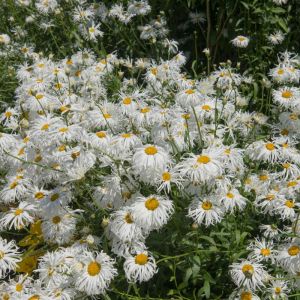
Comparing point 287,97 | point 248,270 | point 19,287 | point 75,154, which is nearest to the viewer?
point 248,270

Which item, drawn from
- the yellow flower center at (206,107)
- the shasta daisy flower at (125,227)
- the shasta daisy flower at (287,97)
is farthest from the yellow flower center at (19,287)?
the shasta daisy flower at (287,97)

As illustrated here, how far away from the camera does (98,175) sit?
8.71 feet

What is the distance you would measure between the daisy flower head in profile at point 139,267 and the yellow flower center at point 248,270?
423 millimetres

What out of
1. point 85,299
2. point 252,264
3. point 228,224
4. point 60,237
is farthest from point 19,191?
point 252,264

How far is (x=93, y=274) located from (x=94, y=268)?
0.03m

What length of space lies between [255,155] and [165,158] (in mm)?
714

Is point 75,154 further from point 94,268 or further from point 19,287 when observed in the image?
point 19,287

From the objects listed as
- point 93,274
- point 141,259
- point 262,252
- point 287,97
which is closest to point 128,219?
point 141,259

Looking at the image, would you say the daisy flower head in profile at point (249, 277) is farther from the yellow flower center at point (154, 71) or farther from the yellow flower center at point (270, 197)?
the yellow flower center at point (154, 71)

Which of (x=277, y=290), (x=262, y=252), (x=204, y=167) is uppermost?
(x=204, y=167)

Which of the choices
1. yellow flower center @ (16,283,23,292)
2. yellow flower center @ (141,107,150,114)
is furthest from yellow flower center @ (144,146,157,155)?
yellow flower center @ (16,283,23,292)

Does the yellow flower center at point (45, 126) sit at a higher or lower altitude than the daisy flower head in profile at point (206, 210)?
higher

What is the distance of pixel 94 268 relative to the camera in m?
2.21

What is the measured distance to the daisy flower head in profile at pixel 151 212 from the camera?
2.18 meters
